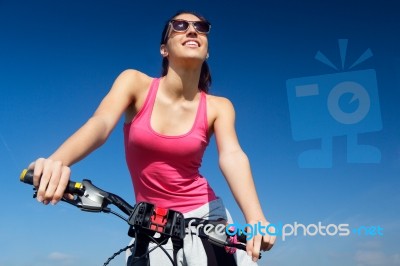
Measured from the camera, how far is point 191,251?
3.03 metres

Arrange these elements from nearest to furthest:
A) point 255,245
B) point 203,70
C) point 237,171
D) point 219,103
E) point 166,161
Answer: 1. point 255,245
2. point 237,171
3. point 166,161
4. point 219,103
5. point 203,70

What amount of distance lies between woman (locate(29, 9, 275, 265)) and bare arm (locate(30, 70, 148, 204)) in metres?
0.01

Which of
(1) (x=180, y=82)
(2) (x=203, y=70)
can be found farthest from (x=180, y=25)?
(2) (x=203, y=70)

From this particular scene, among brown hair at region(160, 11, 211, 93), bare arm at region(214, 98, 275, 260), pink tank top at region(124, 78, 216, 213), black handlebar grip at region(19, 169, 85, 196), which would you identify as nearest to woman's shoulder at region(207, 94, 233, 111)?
bare arm at region(214, 98, 275, 260)

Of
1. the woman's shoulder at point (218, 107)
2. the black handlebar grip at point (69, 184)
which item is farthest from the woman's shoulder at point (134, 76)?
the black handlebar grip at point (69, 184)

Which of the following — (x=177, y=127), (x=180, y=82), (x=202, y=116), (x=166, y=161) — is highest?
(x=180, y=82)

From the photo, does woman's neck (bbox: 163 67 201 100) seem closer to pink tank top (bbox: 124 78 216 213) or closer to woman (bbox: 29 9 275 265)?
woman (bbox: 29 9 275 265)

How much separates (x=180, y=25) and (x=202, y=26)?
21cm

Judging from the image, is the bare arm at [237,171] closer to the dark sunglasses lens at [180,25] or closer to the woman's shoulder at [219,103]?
the woman's shoulder at [219,103]

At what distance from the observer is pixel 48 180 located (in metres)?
2.13

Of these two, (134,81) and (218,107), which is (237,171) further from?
(134,81)

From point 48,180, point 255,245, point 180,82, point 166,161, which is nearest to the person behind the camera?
point 48,180

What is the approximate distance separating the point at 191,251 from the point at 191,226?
13.0 inches

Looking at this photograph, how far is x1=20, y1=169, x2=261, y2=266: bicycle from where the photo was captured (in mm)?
2527
